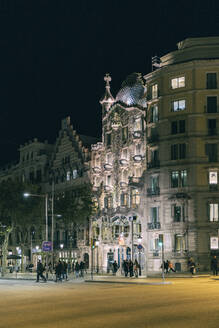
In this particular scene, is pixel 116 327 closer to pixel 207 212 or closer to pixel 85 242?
pixel 207 212

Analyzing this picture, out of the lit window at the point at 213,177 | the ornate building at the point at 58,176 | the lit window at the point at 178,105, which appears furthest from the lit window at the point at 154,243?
the lit window at the point at 178,105

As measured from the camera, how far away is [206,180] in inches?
2510

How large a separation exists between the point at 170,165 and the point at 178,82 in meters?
10.6

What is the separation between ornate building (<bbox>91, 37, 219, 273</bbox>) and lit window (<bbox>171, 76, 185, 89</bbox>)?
134mm

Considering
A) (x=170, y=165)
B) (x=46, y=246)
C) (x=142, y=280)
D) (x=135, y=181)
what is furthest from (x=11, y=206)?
(x=142, y=280)

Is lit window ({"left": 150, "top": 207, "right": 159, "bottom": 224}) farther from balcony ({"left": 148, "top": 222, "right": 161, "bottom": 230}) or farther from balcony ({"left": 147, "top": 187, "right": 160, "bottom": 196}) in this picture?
balcony ({"left": 147, "top": 187, "right": 160, "bottom": 196})

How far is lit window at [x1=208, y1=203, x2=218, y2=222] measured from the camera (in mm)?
62806

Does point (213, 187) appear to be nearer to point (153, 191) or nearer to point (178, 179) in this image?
point (178, 179)

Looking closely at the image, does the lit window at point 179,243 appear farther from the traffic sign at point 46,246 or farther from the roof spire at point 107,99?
the roof spire at point 107,99

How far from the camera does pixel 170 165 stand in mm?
65938

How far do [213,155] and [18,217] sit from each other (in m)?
31.0

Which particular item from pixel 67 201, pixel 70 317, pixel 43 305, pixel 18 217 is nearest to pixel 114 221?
pixel 67 201

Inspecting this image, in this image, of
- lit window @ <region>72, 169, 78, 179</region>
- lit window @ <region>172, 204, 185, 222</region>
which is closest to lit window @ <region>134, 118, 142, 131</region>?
lit window @ <region>172, 204, 185, 222</region>

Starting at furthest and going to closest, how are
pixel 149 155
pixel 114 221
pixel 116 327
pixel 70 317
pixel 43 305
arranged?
pixel 114 221
pixel 149 155
pixel 43 305
pixel 70 317
pixel 116 327
